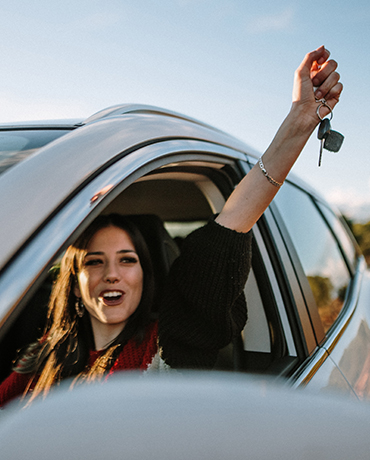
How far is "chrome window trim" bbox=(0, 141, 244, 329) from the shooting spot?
82 cm

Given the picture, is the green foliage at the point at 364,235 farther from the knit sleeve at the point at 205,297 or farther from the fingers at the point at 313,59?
the knit sleeve at the point at 205,297

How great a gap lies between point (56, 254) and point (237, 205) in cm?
90

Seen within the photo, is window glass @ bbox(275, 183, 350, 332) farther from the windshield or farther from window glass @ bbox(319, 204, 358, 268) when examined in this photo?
the windshield

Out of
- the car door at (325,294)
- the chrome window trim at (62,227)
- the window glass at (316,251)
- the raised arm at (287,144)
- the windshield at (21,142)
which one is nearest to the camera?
the chrome window trim at (62,227)

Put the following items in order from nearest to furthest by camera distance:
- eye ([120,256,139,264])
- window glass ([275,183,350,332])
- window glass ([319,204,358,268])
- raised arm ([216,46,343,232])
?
1. raised arm ([216,46,343,232])
2. eye ([120,256,139,264])
3. window glass ([275,183,350,332])
4. window glass ([319,204,358,268])

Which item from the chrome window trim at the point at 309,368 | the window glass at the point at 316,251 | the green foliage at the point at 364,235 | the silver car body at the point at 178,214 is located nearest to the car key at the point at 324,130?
the silver car body at the point at 178,214

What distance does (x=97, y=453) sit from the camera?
0.51 meters

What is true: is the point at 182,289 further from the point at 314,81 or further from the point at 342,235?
the point at 342,235

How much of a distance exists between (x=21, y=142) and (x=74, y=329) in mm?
868

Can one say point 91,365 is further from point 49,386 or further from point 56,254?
point 56,254

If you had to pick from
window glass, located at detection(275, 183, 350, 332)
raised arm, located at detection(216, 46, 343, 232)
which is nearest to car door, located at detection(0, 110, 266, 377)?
raised arm, located at detection(216, 46, 343, 232)

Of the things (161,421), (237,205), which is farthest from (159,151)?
(161,421)

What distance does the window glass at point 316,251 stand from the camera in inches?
87.0

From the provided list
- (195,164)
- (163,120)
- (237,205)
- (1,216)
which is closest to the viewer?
(1,216)
